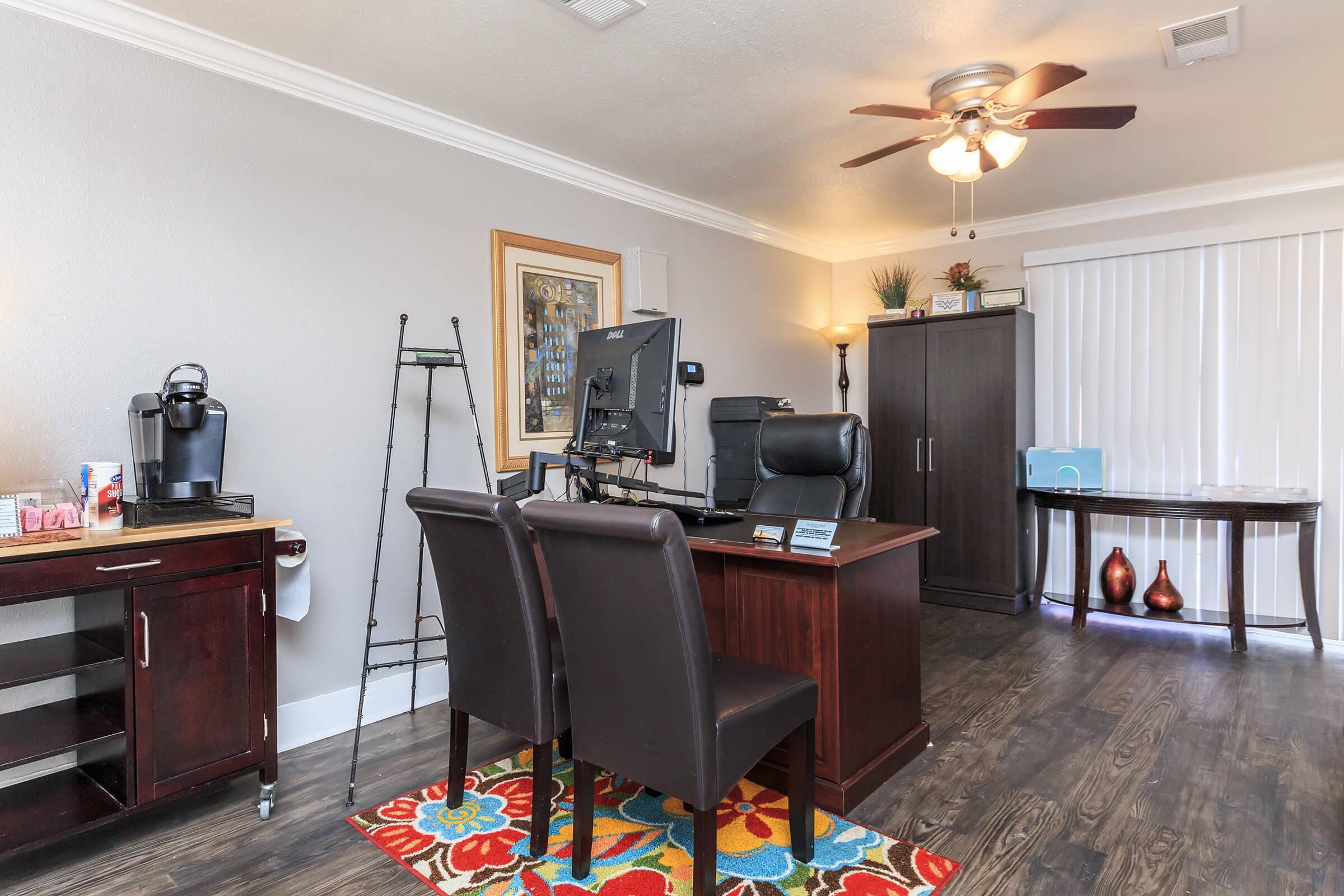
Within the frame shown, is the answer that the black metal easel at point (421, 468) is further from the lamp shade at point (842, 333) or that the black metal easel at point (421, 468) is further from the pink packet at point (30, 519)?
the lamp shade at point (842, 333)

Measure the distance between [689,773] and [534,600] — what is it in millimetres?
604

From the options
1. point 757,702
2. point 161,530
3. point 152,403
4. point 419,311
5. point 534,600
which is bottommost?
point 757,702

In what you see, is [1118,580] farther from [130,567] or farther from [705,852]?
[130,567]

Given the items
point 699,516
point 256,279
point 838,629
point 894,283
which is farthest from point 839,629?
point 894,283

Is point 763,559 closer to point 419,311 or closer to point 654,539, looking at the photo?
point 654,539

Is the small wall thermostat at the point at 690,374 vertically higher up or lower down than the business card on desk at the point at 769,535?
higher up

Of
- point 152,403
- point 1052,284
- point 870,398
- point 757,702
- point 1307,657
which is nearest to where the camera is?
point 757,702

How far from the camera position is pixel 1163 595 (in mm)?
4195

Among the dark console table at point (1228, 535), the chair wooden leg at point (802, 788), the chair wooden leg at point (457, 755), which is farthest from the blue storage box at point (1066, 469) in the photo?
the chair wooden leg at point (457, 755)

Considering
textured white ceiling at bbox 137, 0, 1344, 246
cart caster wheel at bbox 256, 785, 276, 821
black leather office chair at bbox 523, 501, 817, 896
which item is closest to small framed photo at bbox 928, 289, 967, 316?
textured white ceiling at bbox 137, 0, 1344, 246

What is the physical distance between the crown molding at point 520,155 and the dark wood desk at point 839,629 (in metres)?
2.18

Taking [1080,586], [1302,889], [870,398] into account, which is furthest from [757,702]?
[870,398]

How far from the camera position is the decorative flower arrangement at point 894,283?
523 cm

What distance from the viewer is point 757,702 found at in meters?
1.74
